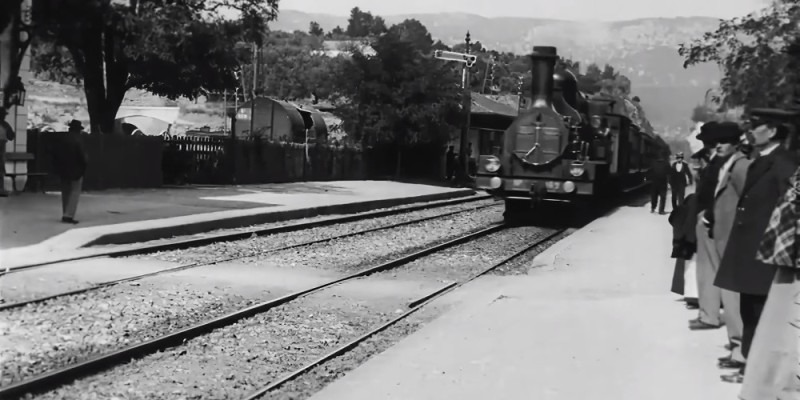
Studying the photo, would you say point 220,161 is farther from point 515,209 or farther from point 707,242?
point 707,242

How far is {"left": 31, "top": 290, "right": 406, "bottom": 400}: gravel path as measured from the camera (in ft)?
23.3

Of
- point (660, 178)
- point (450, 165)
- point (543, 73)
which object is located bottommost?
point (450, 165)

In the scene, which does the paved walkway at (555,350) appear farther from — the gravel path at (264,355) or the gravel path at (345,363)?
the gravel path at (264,355)

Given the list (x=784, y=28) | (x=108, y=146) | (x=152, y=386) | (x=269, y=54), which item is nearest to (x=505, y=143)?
(x=784, y=28)

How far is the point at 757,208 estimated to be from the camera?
21.2 feet

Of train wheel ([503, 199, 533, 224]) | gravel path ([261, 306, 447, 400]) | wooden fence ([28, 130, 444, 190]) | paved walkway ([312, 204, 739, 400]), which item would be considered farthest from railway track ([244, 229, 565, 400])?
train wheel ([503, 199, 533, 224])

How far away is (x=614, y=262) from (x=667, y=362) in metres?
7.57

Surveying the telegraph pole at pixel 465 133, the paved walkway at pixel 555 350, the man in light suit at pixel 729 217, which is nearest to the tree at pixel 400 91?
the telegraph pole at pixel 465 133

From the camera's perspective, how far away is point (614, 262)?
594 inches

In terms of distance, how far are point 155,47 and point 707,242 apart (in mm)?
24347

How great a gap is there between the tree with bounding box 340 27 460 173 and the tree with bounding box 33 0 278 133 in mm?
11048

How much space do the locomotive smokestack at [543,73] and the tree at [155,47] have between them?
11910mm

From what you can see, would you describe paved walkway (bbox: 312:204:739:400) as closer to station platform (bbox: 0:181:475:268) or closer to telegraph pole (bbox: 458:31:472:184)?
station platform (bbox: 0:181:475:268)

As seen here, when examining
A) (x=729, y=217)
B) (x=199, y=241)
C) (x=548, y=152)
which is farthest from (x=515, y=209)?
(x=729, y=217)
